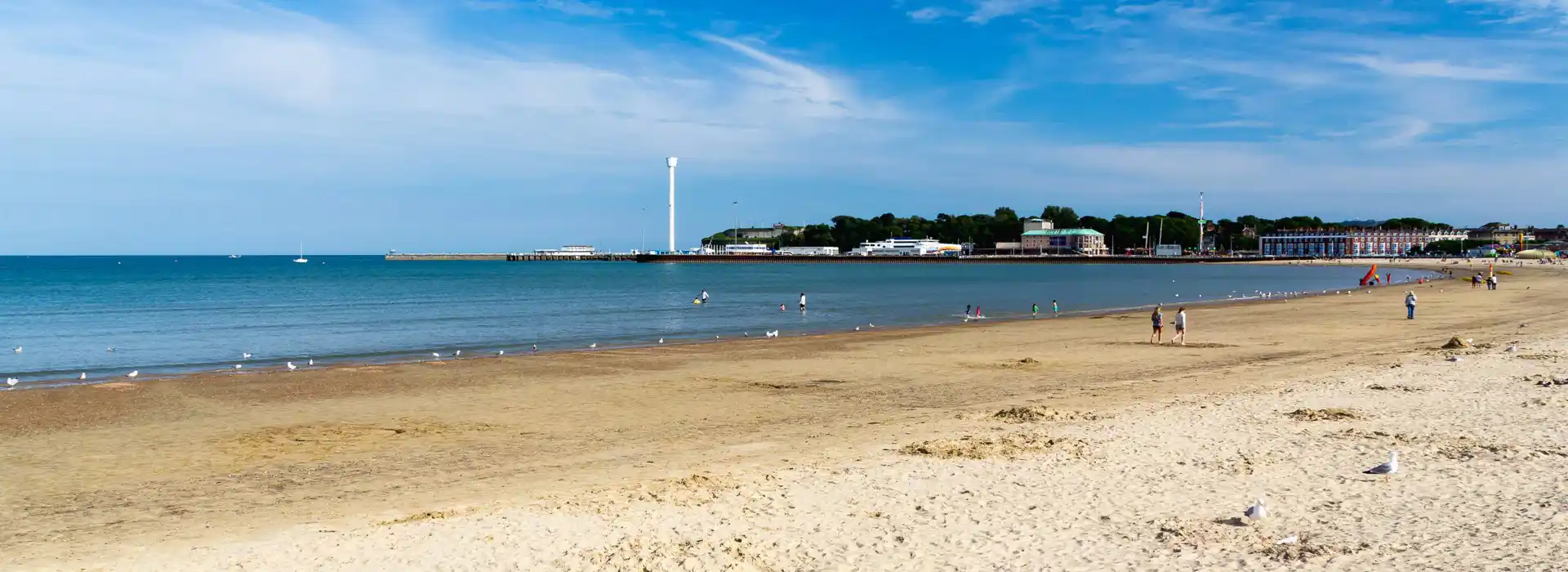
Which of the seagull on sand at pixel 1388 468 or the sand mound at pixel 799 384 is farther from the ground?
the seagull on sand at pixel 1388 468

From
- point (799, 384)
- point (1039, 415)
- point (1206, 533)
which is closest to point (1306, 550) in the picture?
point (1206, 533)

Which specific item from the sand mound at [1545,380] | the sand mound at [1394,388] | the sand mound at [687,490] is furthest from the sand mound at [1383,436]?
the sand mound at [687,490]

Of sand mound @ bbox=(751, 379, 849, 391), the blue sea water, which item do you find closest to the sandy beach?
sand mound @ bbox=(751, 379, 849, 391)

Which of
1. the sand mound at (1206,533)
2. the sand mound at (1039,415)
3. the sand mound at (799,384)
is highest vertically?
the sand mound at (1206,533)

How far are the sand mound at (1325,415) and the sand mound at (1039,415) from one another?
2.69m

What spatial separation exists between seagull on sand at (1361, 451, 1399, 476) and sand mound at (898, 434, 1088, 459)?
3023 millimetres

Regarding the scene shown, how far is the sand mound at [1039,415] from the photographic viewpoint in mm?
14891

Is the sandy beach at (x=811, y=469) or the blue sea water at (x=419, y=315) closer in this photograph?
the sandy beach at (x=811, y=469)

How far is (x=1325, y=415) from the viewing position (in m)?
14.2

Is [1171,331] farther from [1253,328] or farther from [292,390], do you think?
[292,390]

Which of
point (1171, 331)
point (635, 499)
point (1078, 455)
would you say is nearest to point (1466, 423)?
point (1078, 455)

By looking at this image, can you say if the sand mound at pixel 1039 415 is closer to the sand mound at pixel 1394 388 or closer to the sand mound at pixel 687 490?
the sand mound at pixel 1394 388

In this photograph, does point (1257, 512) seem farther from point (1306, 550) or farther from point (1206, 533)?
point (1306, 550)

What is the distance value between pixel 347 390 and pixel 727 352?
36.9 ft
